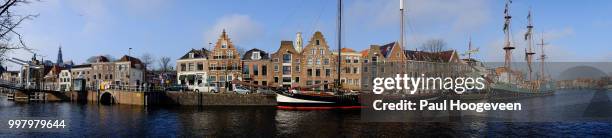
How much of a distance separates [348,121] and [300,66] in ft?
137

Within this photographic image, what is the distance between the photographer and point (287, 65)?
8406 cm

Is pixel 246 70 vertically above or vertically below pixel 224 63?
below

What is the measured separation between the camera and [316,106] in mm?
61688

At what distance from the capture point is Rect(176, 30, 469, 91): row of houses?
8400cm

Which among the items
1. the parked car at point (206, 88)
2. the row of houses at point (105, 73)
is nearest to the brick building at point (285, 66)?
the parked car at point (206, 88)

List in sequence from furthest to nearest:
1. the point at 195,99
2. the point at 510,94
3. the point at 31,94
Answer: the point at 510,94 < the point at 31,94 < the point at 195,99

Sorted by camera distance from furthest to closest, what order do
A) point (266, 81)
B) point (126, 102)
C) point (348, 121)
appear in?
point (266, 81) < point (126, 102) < point (348, 121)

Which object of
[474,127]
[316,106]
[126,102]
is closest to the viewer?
[474,127]

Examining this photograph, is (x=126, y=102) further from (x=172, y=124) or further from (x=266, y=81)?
(x=172, y=124)

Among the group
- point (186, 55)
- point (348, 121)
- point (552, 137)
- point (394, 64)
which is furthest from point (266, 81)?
point (552, 137)

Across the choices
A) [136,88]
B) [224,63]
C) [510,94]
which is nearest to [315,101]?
[224,63]

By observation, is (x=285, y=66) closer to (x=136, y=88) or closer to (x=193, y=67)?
(x=193, y=67)

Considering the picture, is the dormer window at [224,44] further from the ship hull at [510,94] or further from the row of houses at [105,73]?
the ship hull at [510,94]

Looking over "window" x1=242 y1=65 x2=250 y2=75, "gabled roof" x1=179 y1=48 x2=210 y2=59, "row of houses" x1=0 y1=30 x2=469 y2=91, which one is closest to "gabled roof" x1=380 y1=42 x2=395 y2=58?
"row of houses" x1=0 y1=30 x2=469 y2=91
